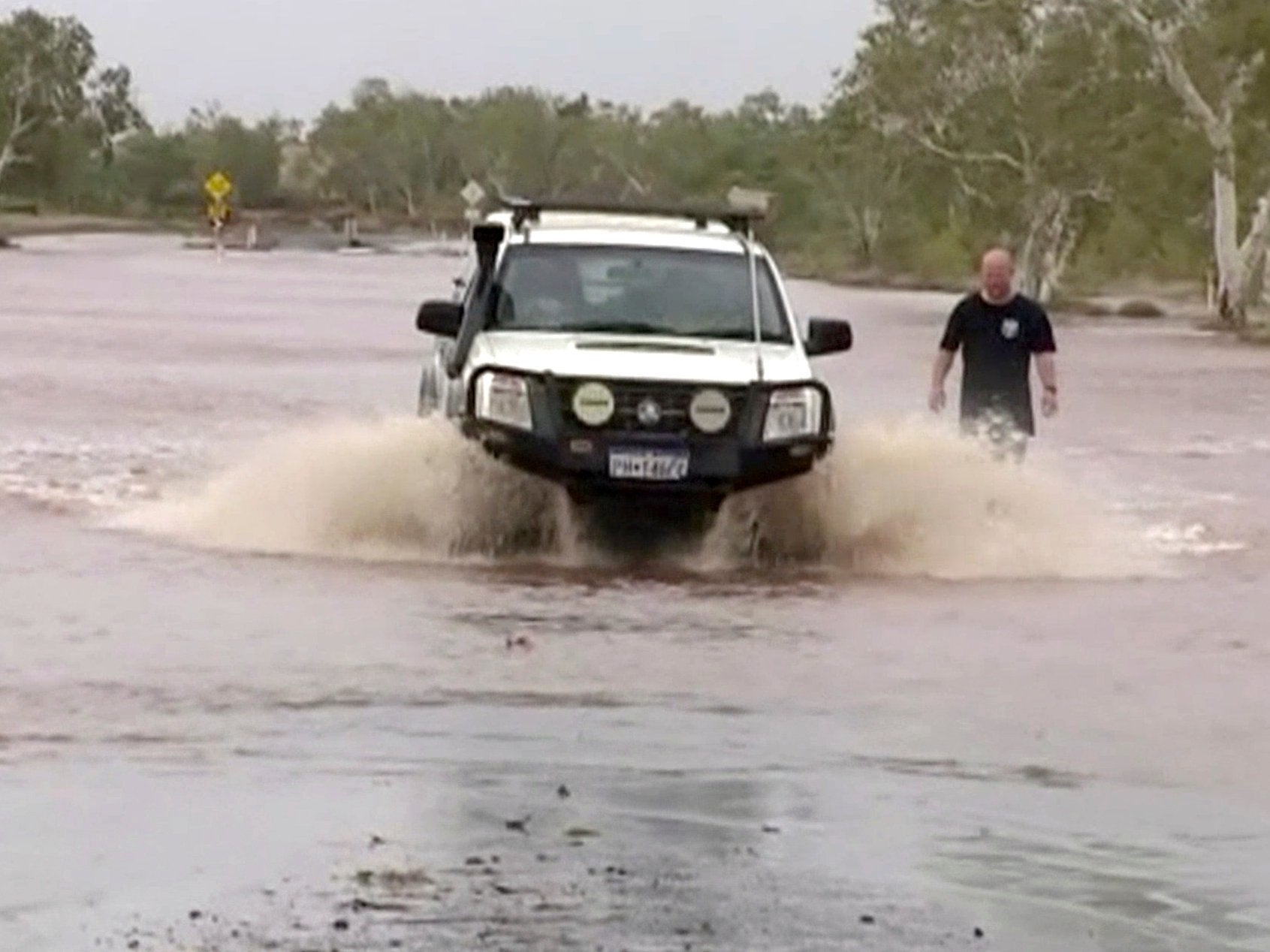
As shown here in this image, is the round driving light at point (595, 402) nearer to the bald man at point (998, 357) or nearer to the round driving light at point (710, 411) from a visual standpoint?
the round driving light at point (710, 411)

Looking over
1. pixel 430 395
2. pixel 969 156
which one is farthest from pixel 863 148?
pixel 430 395

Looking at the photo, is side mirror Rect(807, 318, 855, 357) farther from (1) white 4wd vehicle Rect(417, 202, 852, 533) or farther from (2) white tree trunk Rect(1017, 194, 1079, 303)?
(2) white tree trunk Rect(1017, 194, 1079, 303)

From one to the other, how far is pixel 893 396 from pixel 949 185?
55903 millimetres

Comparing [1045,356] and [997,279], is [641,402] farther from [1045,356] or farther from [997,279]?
[1045,356]

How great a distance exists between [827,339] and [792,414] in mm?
1065

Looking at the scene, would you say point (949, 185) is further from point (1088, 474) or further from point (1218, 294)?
point (1088, 474)

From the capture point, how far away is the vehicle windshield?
57.6 feet

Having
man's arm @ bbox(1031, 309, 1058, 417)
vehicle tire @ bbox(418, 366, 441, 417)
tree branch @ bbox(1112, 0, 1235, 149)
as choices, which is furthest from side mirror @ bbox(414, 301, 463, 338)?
tree branch @ bbox(1112, 0, 1235, 149)

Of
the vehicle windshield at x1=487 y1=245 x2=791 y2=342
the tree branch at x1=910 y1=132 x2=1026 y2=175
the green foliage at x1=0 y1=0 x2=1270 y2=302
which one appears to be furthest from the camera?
the tree branch at x1=910 y1=132 x2=1026 y2=175

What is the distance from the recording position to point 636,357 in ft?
54.7

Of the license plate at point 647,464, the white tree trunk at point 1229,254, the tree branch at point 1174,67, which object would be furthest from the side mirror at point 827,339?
the tree branch at point 1174,67

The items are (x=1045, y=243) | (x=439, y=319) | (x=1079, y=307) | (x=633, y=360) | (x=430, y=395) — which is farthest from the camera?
(x=1045, y=243)

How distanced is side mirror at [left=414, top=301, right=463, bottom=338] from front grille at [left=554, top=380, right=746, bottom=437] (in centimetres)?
142

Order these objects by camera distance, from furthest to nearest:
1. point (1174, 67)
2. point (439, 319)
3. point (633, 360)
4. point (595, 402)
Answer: point (1174, 67)
point (439, 319)
point (633, 360)
point (595, 402)
